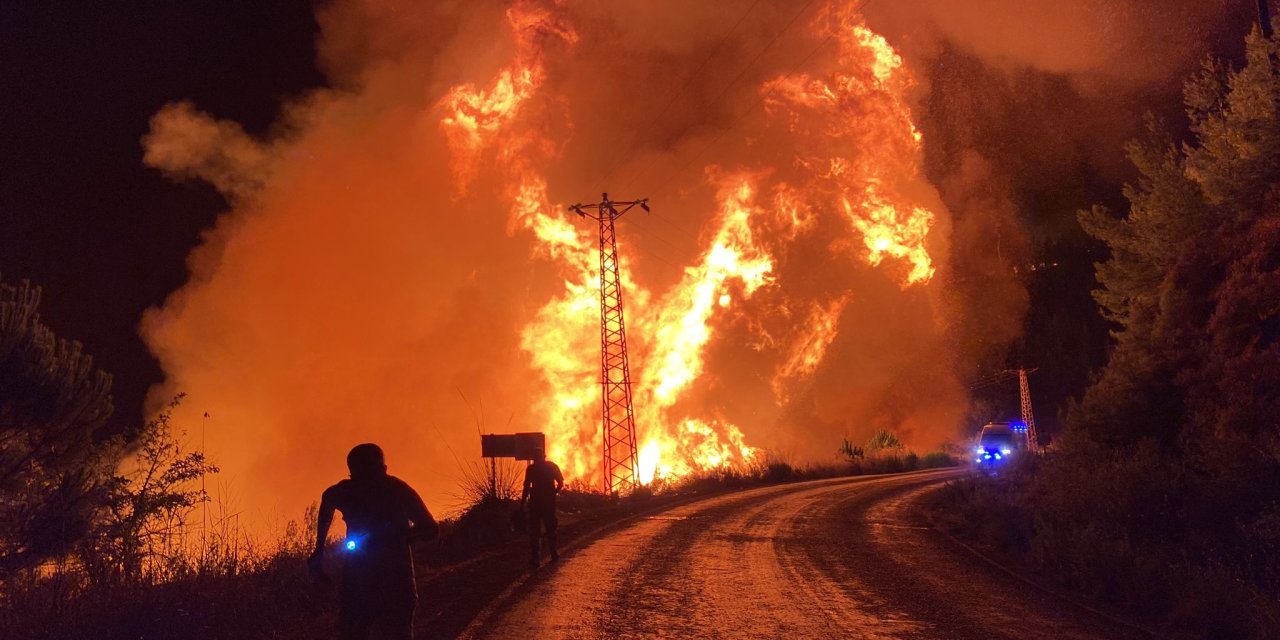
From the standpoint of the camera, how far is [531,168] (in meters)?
56.3

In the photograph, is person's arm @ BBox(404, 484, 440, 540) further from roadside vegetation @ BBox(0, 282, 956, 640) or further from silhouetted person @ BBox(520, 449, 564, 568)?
silhouetted person @ BBox(520, 449, 564, 568)

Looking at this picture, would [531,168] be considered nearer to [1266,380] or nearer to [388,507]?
[1266,380]

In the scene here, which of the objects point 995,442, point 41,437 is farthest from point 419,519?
point 995,442

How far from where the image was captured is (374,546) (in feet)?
17.6

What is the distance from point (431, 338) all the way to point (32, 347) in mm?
50176

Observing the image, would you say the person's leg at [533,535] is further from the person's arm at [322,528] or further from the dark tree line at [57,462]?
the person's arm at [322,528]

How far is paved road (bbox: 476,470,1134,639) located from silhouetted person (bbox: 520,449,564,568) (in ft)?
1.27

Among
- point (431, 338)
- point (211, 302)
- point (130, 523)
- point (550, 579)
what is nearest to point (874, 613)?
point (550, 579)

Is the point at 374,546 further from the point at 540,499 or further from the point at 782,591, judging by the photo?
the point at 540,499

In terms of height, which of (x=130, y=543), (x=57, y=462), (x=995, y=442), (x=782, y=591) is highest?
(x=57, y=462)

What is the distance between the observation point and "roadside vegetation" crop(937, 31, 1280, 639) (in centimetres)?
955

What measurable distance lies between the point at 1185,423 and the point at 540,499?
41.9 ft

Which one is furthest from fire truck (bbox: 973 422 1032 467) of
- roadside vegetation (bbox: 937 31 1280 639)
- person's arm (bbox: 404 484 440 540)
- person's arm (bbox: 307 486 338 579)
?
A: person's arm (bbox: 307 486 338 579)

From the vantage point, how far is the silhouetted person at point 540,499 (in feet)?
38.7
